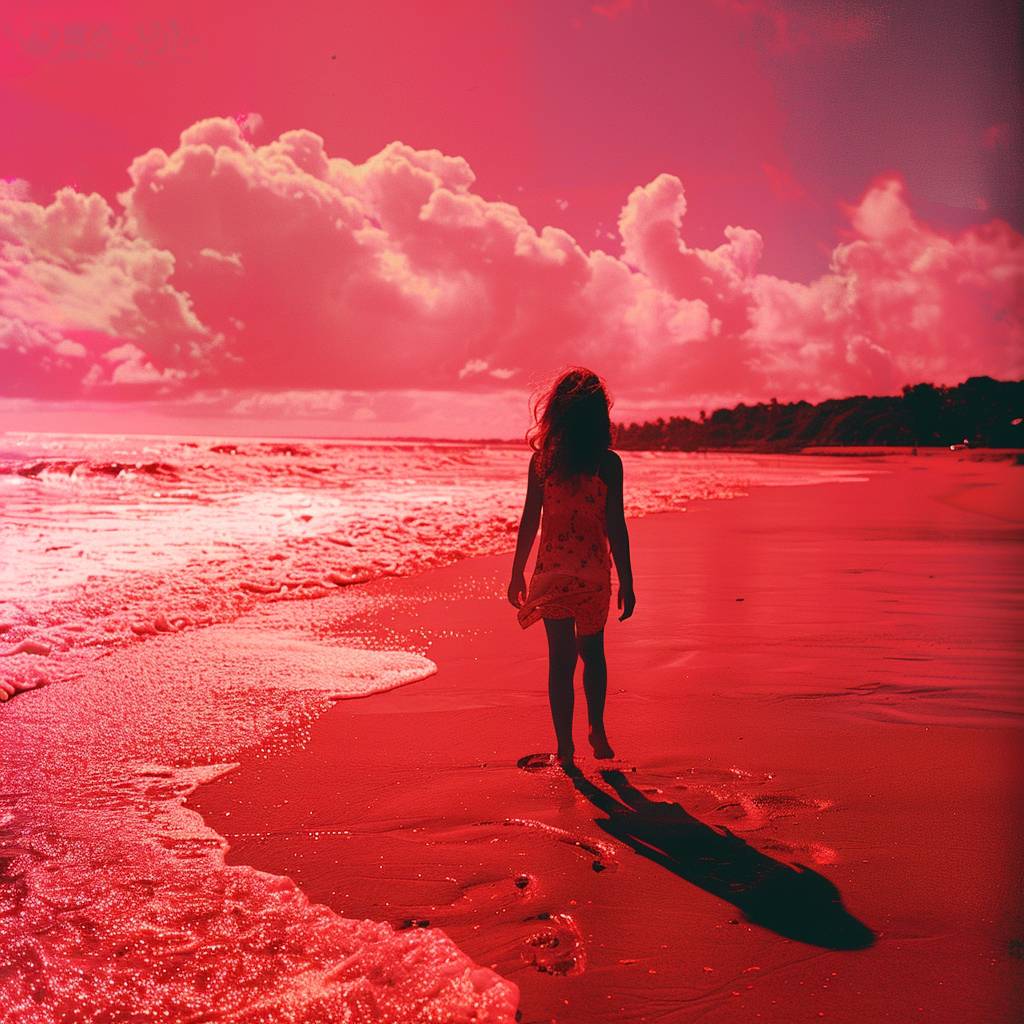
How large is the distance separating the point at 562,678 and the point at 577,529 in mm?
569

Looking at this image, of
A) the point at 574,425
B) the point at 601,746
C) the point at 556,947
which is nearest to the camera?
the point at 556,947

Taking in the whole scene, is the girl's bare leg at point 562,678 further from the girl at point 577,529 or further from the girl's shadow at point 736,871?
the girl's shadow at point 736,871

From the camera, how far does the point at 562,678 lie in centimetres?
307

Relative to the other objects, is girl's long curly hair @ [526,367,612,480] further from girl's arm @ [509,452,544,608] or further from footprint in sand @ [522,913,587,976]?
footprint in sand @ [522,913,587,976]

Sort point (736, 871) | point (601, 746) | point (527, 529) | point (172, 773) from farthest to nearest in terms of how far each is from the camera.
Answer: point (527, 529)
point (601, 746)
point (172, 773)
point (736, 871)

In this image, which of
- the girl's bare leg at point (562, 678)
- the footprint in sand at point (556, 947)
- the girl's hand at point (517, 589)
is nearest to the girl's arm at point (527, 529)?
the girl's hand at point (517, 589)

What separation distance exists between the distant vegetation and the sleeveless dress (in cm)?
5419

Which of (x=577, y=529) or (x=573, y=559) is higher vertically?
(x=577, y=529)

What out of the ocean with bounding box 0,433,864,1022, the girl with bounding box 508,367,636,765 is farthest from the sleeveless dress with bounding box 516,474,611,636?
the ocean with bounding box 0,433,864,1022

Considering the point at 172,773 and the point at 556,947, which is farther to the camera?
the point at 172,773

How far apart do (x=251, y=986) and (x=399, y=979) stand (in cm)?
31

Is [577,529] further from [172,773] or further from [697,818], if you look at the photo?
[172,773]

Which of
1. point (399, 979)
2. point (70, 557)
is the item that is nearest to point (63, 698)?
point (399, 979)

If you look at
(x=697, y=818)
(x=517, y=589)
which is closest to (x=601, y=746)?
(x=697, y=818)
